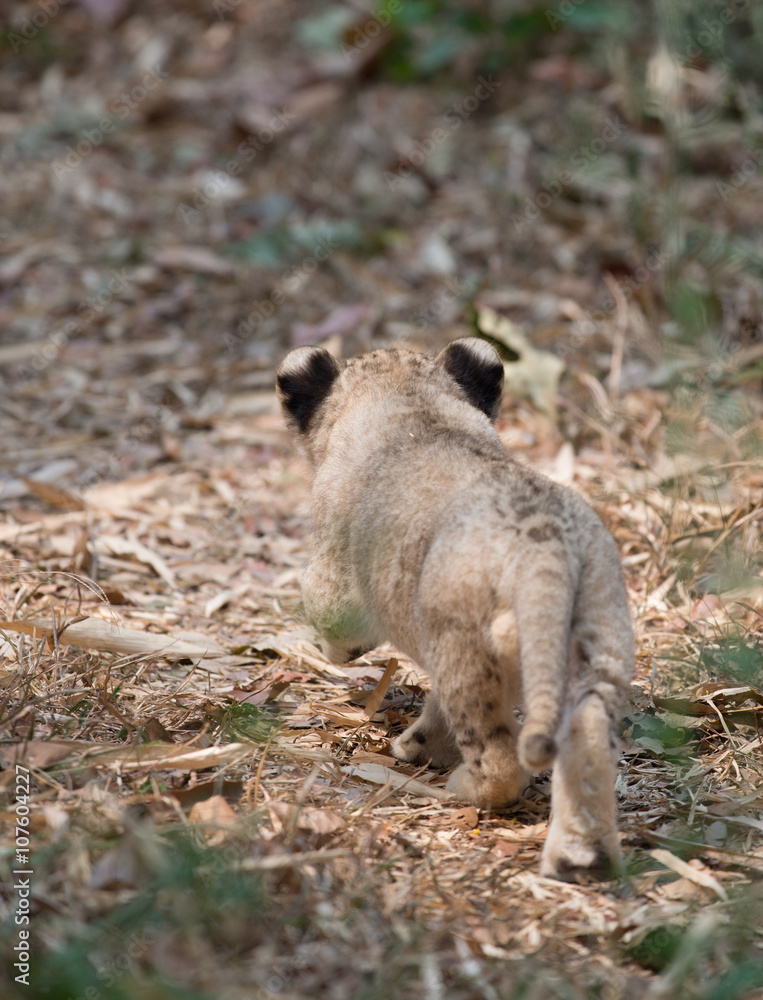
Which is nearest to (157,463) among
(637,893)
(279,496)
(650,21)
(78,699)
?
(279,496)

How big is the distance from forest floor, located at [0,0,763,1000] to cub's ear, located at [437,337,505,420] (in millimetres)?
871

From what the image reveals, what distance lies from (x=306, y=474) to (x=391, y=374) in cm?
79

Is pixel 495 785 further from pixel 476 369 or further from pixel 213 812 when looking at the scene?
pixel 476 369

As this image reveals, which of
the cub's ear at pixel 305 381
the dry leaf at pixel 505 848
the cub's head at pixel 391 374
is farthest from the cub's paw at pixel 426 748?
the cub's ear at pixel 305 381

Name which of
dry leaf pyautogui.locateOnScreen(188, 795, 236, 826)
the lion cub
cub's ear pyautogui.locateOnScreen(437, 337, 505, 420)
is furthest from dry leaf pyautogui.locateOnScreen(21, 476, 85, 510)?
dry leaf pyautogui.locateOnScreen(188, 795, 236, 826)

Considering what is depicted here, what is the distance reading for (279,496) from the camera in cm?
712

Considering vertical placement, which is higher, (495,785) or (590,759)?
(590,759)

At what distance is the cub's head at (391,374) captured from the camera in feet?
16.3

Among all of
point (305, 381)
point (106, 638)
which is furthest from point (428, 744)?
point (305, 381)

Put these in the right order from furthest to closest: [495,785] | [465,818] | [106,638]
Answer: [106,638] < [465,818] < [495,785]

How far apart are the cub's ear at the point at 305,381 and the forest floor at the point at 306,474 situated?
3.56 ft

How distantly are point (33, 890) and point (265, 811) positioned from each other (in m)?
0.72

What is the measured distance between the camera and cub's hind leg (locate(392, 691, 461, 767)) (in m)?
4.23

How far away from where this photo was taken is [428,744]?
13.9 ft
